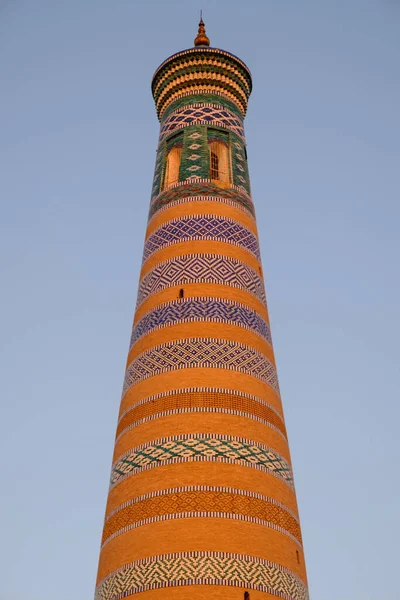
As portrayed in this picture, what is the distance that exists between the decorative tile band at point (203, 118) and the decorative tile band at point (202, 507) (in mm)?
5947

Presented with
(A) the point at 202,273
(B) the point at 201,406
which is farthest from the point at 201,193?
(B) the point at 201,406

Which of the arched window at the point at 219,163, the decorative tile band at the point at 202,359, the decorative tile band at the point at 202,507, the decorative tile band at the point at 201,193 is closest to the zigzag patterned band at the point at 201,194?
the decorative tile band at the point at 201,193

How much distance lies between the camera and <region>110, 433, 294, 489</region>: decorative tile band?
8.18 m

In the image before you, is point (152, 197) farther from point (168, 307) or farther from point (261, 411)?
point (261, 411)

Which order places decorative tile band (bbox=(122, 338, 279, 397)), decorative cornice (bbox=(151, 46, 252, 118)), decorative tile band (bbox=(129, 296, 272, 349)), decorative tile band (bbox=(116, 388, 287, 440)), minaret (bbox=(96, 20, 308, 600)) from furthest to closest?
decorative cornice (bbox=(151, 46, 252, 118)) → decorative tile band (bbox=(129, 296, 272, 349)) → decorative tile band (bbox=(122, 338, 279, 397)) → decorative tile band (bbox=(116, 388, 287, 440)) → minaret (bbox=(96, 20, 308, 600))

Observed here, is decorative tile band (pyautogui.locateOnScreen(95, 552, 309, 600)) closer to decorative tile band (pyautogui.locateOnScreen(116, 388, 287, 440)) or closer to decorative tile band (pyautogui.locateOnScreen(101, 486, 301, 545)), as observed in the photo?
decorative tile band (pyautogui.locateOnScreen(101, 486, 301, 545))

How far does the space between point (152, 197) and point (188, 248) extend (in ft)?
5.81

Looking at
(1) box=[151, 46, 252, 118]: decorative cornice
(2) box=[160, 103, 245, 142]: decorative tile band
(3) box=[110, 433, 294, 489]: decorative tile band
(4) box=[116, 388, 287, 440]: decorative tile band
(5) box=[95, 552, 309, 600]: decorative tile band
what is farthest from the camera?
(1) box=[151, 46, 252, 118]: decorative cornice

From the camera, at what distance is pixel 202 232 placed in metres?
10.3

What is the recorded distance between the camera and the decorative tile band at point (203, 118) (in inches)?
465

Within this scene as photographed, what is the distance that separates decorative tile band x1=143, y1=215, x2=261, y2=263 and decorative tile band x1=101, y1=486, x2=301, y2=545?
3624mm

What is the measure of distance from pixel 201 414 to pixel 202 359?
0.73 m

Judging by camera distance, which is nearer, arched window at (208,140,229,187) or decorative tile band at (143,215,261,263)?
decorative tile band at (143,215,261,263)

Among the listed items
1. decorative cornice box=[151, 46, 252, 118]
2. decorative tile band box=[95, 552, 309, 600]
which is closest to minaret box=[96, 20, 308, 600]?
decorative tile band box=[95, 552, 309, 600]
